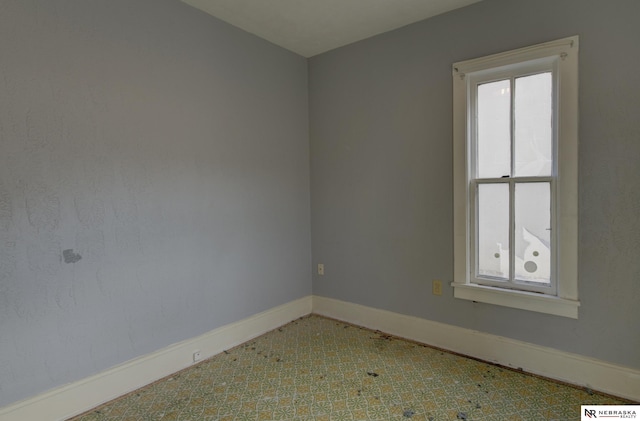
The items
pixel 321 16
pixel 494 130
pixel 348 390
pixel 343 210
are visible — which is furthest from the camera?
pixel 343 210

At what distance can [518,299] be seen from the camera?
7.45ft

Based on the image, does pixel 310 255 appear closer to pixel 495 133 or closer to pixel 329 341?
pixel 329 341

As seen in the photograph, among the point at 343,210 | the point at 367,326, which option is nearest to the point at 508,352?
the point at 367,326

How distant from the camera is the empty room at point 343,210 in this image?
1826 mm

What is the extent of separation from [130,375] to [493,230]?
265 centimetres

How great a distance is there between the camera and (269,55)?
9.87ft

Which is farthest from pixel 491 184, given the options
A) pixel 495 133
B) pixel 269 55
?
pixel 269 55

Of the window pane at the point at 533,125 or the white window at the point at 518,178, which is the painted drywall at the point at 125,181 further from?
the window pane at the point at 533,125

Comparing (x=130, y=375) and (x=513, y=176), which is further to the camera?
(x=513, y=176)

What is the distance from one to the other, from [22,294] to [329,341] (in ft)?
6.72

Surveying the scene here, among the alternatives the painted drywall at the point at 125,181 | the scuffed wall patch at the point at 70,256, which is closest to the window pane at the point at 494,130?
the painted drywall at the point at 125,181

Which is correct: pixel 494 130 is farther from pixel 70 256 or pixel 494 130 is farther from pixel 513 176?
pixel 70 256

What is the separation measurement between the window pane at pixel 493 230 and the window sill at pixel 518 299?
0.43 ft

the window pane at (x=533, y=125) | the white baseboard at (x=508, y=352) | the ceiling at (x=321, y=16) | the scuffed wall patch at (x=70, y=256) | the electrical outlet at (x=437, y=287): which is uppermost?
the ceiling at (x=321, y=16)
